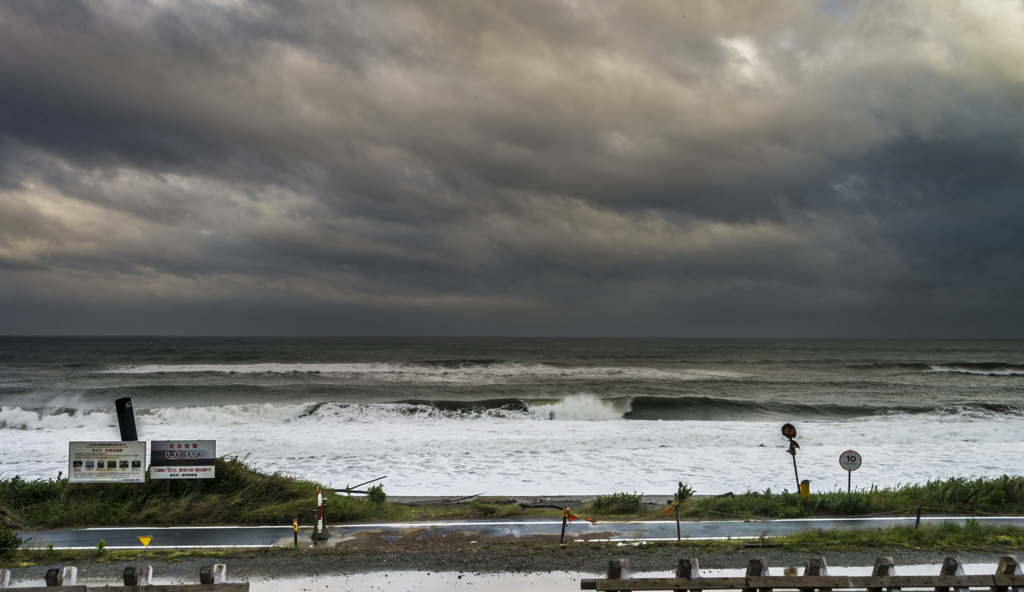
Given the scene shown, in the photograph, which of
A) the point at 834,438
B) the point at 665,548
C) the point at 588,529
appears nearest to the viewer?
the point at 665,548

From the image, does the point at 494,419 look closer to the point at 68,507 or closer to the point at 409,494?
the point at 409,494

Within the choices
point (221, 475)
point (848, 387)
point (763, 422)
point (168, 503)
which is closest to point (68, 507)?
point (168, 503)

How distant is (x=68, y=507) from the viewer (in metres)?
10.0

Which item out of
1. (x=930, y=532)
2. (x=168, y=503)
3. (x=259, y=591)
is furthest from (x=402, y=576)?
(x=930, y=532)

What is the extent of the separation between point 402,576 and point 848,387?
44.4 meters

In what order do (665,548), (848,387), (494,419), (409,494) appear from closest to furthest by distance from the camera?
(665,548)
(409,494)
(494,419)
(848,387)

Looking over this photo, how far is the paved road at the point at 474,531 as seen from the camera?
8.99 meters

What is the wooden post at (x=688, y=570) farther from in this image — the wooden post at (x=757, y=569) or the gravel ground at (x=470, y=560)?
→ the gravel ground at (x=470, y=560)

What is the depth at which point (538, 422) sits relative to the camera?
26.8 meters

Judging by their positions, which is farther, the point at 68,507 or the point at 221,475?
the point at 221,475

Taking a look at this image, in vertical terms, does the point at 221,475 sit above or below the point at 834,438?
above

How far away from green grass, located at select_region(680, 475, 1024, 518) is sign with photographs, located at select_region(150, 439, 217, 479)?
958 centimetres

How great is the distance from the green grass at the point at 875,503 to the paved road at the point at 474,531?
417 mm

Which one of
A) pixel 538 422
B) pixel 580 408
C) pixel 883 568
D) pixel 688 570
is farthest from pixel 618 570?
pixel 580 408
